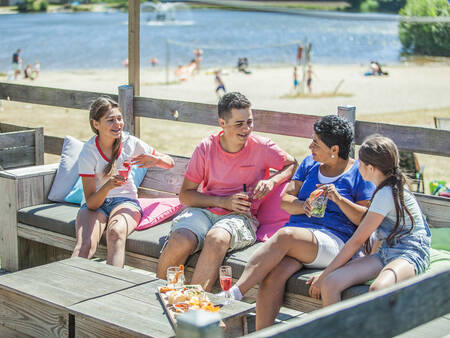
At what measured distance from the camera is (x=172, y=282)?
9.31ft

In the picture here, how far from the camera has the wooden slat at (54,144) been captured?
18.4 feet

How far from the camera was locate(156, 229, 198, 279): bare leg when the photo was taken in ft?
11.2

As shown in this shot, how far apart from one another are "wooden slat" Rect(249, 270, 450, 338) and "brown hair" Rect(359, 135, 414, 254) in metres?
1.46

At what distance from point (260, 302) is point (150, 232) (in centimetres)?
102

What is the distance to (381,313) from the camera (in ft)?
4.17

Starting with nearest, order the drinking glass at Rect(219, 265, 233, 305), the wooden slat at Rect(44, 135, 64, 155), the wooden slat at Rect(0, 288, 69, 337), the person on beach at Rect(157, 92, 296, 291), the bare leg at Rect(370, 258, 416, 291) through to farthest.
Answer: the bare leg at Rect(370, 258, 416, 291) → the wooden slat at Rect(0, 288, 69, 337) → the drinking glass at Rect(219, 265, 233, 305) → the person on beach at Rect(157, 92, 296, 291) → the wooden slat at Rect(44, 135, 64, 155)

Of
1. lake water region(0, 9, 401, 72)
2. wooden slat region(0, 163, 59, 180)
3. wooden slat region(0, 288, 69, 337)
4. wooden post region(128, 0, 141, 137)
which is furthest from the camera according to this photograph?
lake water region(0, 9, 401, 72)

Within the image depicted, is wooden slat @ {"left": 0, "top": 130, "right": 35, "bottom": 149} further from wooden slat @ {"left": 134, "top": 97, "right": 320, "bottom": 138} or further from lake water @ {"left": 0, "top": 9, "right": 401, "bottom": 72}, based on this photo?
lake water @ {"left": 0, "top": 9, "right": 401, "bottom": 72}

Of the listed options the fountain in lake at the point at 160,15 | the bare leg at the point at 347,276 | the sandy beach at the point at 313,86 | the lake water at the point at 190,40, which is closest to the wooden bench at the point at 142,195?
the bare leg at the point at 347,276

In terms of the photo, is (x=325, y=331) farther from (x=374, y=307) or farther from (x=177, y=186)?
(x=177, y=186)

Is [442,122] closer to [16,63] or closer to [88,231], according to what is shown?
[88,231]

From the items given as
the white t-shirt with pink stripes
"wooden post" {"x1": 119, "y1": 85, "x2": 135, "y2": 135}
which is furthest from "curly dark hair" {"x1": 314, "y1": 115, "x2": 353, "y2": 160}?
"wooden post" {"x1": 119, "y1": 85, "x2": 135, "y2": 135}

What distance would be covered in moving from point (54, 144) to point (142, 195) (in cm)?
146

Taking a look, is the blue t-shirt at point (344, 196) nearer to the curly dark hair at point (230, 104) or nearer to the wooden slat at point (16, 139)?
the curly dark hair at point (230, 104)
